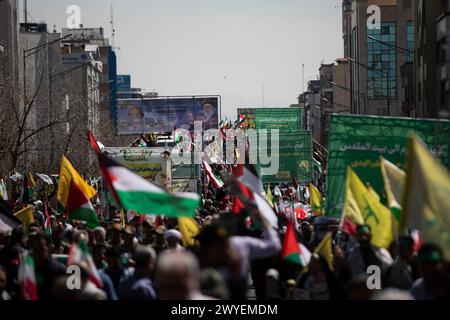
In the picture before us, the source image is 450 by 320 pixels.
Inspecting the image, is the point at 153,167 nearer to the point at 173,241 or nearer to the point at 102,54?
the point at 173,241

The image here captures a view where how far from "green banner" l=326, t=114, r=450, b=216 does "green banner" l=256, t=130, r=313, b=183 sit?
27020 mm

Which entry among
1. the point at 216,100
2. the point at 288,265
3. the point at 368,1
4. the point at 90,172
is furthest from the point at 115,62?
the point at 288,265

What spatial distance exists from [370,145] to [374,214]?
288cm

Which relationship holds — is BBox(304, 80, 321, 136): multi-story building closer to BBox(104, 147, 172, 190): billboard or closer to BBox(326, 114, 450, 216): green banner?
BBox(104, 147, 172, 190): billboard

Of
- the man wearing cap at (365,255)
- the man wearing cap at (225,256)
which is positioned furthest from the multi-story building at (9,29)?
the man wearing cap at (225,256)

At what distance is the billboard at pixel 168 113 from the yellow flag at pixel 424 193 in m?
68.9

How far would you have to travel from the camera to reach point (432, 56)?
51.4m

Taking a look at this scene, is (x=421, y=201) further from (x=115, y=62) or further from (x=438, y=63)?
(x=115, y=62)

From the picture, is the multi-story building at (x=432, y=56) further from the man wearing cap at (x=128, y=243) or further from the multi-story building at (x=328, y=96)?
→ the multi-story building at (x=328, y=96)

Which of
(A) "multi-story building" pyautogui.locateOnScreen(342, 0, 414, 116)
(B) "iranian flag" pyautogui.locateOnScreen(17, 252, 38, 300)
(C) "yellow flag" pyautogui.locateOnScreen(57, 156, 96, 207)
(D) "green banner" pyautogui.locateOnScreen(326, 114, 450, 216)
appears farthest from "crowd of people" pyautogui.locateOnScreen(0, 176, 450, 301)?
(A) "multi-story building" pyautogui.locateOnScreen(342, 0, 414, 116)

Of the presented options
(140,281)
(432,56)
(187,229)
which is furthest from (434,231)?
(432,56)

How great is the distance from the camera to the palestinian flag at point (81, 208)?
1512cm

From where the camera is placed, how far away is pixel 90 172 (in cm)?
5894

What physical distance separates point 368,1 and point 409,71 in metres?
39.3
